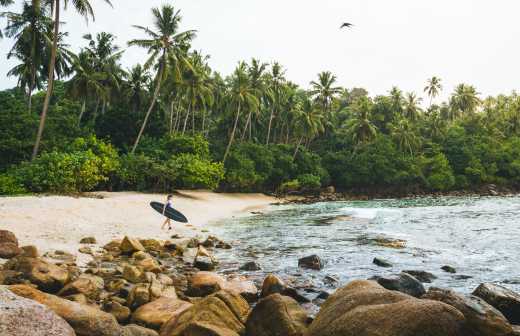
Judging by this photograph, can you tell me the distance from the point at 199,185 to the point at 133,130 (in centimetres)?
941

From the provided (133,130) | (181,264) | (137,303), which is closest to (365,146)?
(133,130)

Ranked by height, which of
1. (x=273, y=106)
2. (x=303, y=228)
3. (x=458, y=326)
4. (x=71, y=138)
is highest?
(x=273, y=106)

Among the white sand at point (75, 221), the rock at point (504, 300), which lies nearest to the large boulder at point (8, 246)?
the white sand at point (75, 221)

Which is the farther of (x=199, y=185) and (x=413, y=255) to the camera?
(x=199, y=185)

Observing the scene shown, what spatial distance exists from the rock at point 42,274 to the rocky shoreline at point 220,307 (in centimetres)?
2

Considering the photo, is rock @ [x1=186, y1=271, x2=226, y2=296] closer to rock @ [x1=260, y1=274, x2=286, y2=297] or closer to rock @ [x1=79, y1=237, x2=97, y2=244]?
rock @ [x1=260, y1=274, x2=286, y2=297]

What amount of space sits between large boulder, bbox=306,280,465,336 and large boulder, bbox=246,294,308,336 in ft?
1.20

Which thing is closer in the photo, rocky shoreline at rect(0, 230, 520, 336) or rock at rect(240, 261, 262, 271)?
rocky shoreline at rect(0, 230, 520, 336)

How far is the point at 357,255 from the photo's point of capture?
11.8 metres

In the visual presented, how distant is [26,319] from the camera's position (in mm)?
3285

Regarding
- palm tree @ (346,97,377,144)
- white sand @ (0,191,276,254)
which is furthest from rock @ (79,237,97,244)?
palm tree @ (346,97,377,144)

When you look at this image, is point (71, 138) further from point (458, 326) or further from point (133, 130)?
point (458, 326)

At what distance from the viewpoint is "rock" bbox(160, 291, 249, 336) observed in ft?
14.9

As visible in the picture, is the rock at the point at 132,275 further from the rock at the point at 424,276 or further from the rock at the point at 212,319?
the rock at the point at 424,276
